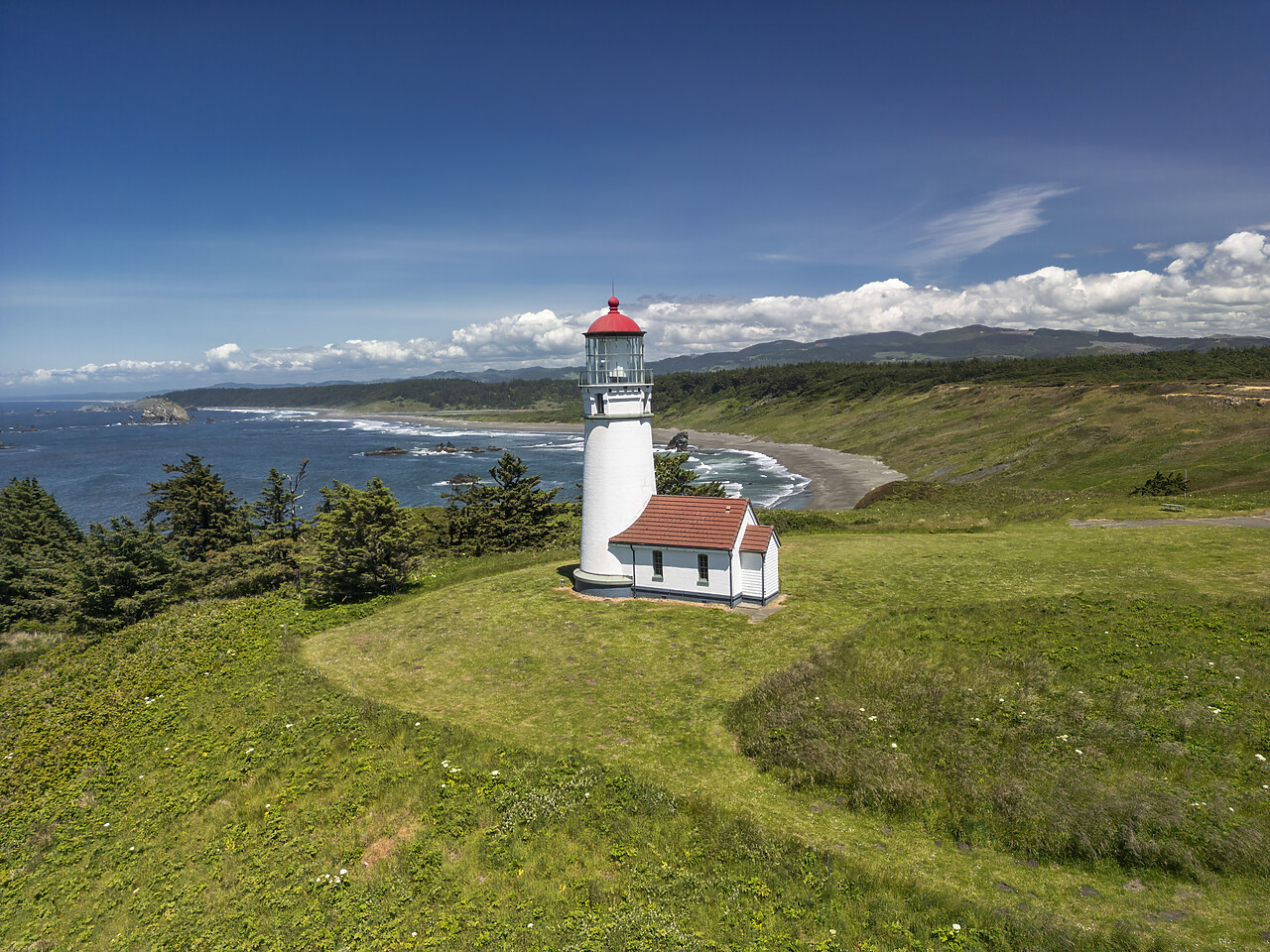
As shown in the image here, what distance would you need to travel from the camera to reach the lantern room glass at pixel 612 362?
2156 cm

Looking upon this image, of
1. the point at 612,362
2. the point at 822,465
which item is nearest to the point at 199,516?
the point at 612,362

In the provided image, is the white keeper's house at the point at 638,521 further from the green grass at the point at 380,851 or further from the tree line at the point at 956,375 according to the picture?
the tree line at the point at 956,375

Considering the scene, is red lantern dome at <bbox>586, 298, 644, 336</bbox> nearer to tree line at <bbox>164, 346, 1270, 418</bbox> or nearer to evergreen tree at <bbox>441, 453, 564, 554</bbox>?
evergreen tree at <bbox>441, 453, 564, 554</bbox>

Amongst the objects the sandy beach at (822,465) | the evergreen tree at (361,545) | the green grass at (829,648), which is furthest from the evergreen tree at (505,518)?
the sandy beach at (822,465)

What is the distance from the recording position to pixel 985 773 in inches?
426

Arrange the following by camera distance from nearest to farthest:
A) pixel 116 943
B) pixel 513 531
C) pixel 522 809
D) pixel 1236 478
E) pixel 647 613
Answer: pixel 116 943, pixel 522 809, pixel 647 613, pixel 513 531, pixel 1236 478

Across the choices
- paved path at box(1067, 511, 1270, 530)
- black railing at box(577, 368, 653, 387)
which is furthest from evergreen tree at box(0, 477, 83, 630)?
paved path at box(1067, 511, 1270, 530)

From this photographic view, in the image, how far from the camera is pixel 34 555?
3019 centimetres

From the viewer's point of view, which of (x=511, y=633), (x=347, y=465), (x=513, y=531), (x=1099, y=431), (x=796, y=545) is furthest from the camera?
(x=347, y=465)

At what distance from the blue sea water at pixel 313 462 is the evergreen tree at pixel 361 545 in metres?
23.8

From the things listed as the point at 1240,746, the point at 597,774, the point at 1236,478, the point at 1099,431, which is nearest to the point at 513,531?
the point at 597,774

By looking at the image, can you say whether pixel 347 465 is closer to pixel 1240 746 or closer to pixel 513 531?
pixel 513 531

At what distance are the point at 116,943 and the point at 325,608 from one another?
1405 centimetres

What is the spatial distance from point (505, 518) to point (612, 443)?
47.5ft
